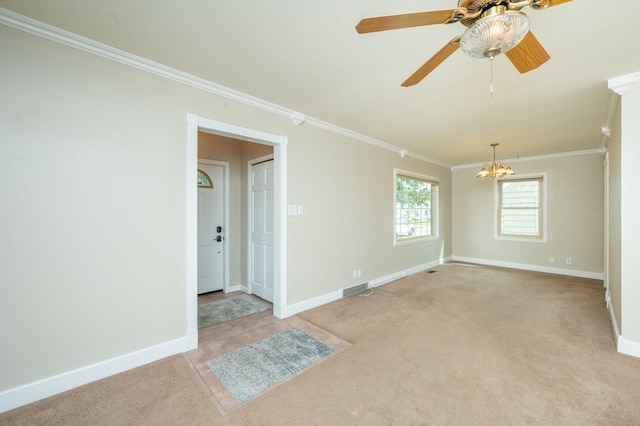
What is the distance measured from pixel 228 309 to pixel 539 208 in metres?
6.47

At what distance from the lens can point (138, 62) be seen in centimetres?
218

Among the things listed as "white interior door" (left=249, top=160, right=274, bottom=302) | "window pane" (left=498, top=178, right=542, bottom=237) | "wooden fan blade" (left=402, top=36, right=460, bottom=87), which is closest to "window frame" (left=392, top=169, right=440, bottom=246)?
"window pane" (left=498, top=178, right=542, bottom=237)

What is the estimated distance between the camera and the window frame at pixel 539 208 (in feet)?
18.5

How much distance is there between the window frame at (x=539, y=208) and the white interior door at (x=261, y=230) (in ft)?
17.7

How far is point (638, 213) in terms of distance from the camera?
2406mm

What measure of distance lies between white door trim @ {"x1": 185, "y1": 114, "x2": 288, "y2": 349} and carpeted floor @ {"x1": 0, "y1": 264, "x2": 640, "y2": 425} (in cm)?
39

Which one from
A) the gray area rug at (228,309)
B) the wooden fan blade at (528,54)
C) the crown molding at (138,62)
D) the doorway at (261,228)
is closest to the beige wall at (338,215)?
the crown molding at (138,62)

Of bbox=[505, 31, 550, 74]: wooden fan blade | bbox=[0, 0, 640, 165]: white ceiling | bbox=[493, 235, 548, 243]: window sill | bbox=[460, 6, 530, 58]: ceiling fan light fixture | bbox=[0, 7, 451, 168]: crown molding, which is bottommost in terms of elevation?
bbox=[493, 235, 548, 243]: window sill

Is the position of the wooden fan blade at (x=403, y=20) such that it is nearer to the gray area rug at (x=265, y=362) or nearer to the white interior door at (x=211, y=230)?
the gray area rug at (x=265, y=362)

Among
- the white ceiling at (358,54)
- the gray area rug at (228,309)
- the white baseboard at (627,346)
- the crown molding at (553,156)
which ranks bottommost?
the gray area rug at (228,309)

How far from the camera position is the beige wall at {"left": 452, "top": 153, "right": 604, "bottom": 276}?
16.8 feet

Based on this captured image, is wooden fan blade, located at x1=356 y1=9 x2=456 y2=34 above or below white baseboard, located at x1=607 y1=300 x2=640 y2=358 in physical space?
above

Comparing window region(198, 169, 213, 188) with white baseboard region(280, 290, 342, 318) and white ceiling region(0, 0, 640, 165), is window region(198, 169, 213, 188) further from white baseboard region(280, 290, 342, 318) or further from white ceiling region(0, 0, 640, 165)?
white baseboard region(280, 290, 342, 318)

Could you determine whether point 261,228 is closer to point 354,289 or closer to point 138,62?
point 354,289
